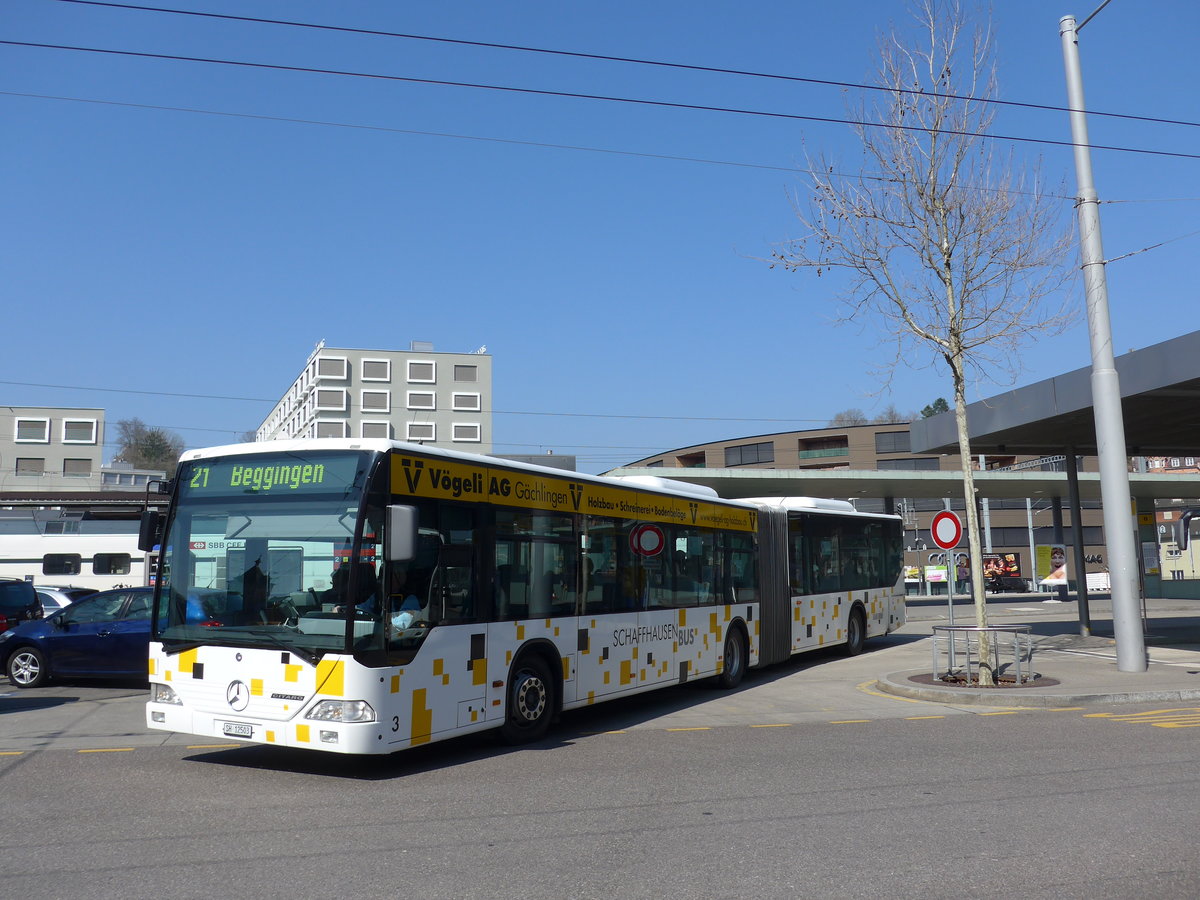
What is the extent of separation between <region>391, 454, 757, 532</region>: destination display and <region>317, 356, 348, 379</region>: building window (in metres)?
75.2

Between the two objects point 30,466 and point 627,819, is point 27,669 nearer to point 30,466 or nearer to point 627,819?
point 627,819

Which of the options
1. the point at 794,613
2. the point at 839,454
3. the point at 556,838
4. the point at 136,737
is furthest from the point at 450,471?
the point at 839,454

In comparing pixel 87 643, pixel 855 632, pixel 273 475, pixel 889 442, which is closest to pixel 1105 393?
pixel 855 632

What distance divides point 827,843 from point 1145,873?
1.75m

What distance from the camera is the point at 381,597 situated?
8.55 metres

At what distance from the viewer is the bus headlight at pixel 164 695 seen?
9.12 metres

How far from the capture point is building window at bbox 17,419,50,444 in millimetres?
82812

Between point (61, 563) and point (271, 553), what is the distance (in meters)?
30.1

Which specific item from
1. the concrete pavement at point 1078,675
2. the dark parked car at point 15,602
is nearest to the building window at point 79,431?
the dark parked car at point 15,602

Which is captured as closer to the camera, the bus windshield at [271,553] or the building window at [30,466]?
the bus windshield at [271,553]

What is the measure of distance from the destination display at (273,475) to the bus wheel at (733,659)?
794cm

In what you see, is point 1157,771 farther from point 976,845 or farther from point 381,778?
point 381,778

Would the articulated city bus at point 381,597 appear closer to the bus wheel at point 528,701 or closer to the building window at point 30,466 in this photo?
the bus wheel at point 528,701

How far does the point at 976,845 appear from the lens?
6.36 metres
